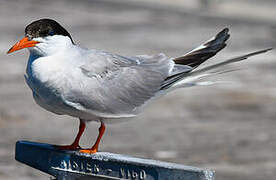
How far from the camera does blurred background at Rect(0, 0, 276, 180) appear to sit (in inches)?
349

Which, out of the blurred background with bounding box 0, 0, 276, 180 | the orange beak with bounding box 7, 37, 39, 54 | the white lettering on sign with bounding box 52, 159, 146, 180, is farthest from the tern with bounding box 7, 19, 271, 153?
the blurred background with bounding box 0, 0, 276, 180

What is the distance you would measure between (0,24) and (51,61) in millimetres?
13646

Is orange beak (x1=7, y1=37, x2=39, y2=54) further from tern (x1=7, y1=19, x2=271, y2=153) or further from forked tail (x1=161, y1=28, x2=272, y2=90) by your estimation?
forked tail (x1=161, y1=28, x2=272, y2=90)

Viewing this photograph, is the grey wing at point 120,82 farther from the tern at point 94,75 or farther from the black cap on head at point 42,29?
the black cap on head at point 42,29

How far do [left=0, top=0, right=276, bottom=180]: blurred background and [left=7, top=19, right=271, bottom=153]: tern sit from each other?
744mm

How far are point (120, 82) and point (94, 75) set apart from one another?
29 cm

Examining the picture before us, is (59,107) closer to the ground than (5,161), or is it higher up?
higher up

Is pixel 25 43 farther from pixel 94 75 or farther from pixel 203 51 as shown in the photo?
pixel 203 51

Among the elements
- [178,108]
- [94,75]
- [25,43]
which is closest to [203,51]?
[94,75]

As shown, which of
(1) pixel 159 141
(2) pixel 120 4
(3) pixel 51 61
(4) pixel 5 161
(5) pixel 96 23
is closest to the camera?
(3) pixel 51 61

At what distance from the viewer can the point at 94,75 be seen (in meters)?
4.76

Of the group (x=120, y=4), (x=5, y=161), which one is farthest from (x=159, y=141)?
(x=120, y=4)

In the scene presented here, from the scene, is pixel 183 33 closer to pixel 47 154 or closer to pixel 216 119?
pixel 216 119

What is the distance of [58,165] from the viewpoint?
3.98 metres
